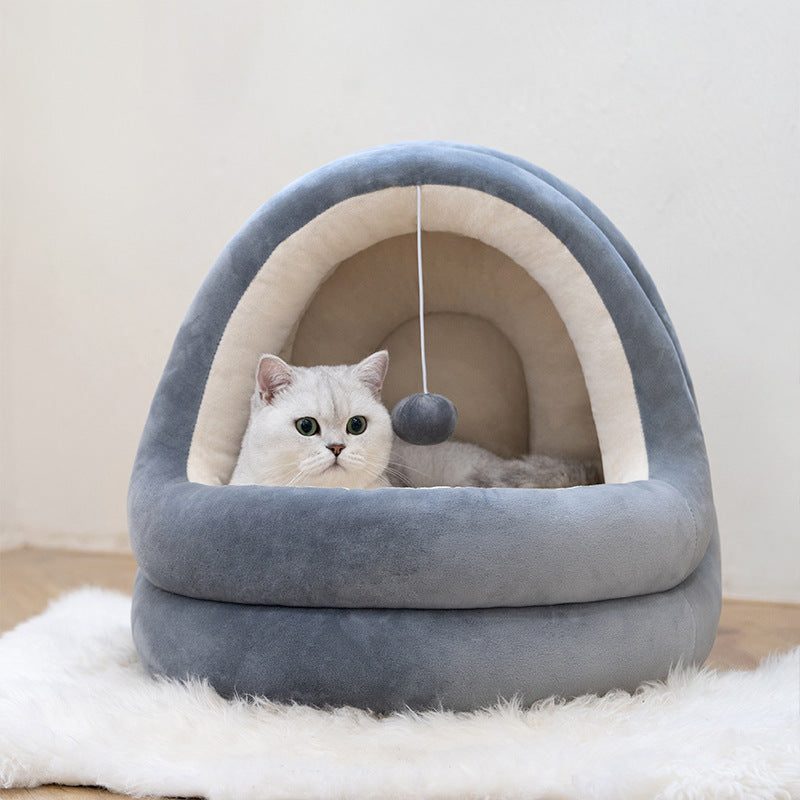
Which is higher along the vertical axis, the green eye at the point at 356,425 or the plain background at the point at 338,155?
the plain background at the point at 338,155

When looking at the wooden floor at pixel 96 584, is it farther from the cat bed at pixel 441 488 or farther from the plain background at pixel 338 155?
the cat bed at pixel 441 488

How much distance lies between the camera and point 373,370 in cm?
157

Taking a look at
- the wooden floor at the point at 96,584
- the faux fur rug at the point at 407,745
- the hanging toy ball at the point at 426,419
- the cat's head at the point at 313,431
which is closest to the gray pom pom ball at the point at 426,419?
the hanging toy ball at the point at 426,419

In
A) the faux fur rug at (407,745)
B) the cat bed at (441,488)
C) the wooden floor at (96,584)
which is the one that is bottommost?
the wooden floor at (96,584)

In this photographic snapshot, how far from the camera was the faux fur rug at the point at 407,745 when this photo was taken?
96 centimetres

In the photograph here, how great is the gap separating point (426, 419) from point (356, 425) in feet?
0.58

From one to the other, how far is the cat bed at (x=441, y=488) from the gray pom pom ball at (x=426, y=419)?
227 mm

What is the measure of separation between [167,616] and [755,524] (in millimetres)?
1552

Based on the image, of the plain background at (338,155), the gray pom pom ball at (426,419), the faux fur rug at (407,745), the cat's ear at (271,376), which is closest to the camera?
the faux fur rug at (407,745)

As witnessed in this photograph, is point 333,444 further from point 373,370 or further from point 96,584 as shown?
point 96,584

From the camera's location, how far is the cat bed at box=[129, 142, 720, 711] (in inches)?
44.0

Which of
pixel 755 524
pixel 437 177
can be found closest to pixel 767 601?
pixel 755 524

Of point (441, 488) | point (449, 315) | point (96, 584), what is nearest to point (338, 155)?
point (449, 315)

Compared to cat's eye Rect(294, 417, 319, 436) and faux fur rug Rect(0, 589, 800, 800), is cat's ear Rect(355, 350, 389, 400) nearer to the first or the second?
cat's eye Rect(294, 417, 319, 436)
